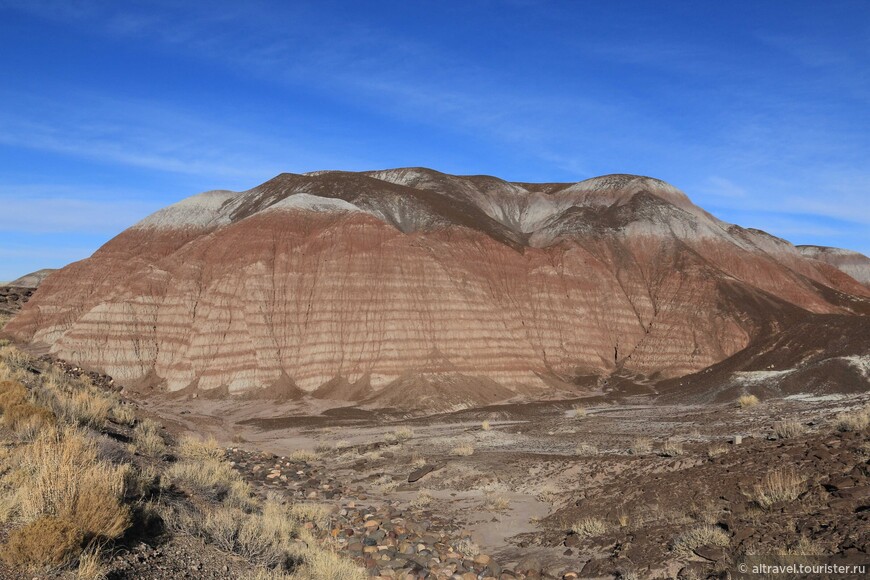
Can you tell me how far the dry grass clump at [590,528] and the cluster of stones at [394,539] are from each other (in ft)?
4.36

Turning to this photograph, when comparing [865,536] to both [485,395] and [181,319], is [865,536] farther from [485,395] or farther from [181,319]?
[181,319]

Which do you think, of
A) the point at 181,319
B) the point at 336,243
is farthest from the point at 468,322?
the point at 181,319

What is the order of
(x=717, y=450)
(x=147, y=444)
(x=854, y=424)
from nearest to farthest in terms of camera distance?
(x=854, y=424)
(x=717, y=450)
(x=147, y=444)

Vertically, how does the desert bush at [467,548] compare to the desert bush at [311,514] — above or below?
below

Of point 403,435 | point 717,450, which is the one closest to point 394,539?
point 717,450

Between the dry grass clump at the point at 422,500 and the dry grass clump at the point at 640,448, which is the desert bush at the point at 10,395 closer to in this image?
the dry grass clump at the point at 422,500

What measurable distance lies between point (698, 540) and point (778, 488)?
2.05 metres

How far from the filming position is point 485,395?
46.2 metres

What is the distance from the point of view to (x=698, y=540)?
10195 millimetres

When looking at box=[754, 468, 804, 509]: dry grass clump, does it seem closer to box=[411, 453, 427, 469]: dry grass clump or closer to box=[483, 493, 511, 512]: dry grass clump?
box=[483, 493, 511, 512]: dry grass clump

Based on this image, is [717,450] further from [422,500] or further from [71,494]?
[71,494]

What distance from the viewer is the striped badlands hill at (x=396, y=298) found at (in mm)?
48312

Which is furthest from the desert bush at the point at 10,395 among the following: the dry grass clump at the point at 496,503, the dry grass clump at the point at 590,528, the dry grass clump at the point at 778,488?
the dry grass clump at the point at 778,488

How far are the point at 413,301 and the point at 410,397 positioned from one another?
10.0m
